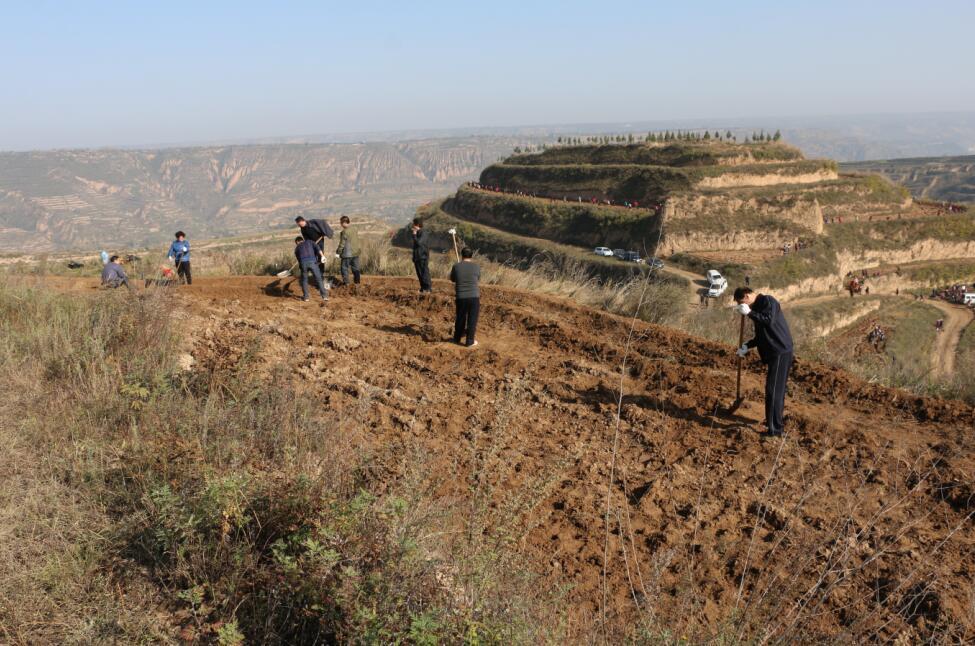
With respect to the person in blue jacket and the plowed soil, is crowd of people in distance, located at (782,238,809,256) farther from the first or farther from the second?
the person in blue jacket

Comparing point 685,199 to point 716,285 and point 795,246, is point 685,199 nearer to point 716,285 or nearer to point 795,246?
point 795,246

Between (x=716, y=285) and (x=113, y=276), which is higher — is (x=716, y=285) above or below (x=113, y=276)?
below

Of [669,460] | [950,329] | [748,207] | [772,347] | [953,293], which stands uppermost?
[748,207]

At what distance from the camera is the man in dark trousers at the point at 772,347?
5031 millimetres

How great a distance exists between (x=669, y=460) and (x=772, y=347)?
1576 mm

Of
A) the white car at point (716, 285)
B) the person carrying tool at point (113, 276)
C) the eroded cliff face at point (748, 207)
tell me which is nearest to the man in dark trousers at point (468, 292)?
the person carrying tool at point (113, 276)

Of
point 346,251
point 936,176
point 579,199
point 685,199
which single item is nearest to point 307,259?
point 346,251

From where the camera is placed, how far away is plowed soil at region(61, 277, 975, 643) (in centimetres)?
309

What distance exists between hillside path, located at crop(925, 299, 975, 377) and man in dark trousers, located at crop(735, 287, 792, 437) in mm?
32251

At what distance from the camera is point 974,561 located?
350 centimetres

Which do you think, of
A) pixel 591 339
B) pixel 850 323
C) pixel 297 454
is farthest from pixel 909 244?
pixel 297 454

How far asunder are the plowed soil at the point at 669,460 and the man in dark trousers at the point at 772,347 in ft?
0.75

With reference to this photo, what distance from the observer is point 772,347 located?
202 inches

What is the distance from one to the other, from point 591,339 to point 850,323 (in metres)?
43.8
